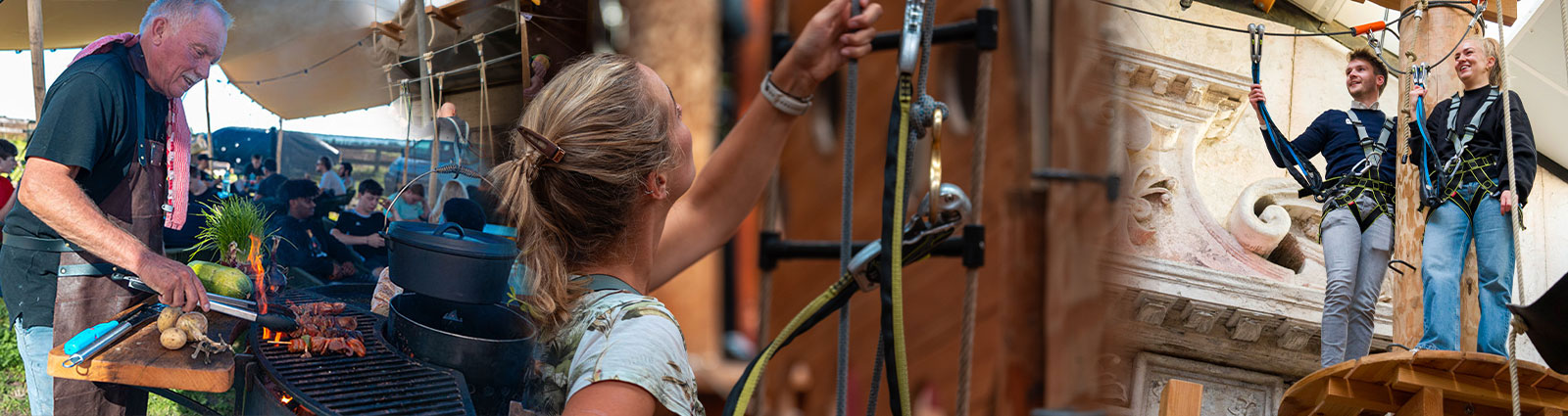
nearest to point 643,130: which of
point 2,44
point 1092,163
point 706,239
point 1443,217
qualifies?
point 706,239

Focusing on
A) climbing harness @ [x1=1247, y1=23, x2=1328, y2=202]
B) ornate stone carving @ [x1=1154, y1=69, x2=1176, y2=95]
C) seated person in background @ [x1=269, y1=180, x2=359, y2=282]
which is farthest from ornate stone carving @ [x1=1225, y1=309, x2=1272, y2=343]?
seated person in background @ [x1=269, y1=180, x2=359, y2=282]

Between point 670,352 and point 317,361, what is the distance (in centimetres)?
54

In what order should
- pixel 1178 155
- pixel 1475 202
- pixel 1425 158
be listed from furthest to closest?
pixel 1178 155 < pixel 1425 158 < pixel 1475 202

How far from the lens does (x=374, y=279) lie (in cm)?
149

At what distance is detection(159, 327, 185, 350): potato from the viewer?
133 cm

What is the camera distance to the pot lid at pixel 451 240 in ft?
4.85

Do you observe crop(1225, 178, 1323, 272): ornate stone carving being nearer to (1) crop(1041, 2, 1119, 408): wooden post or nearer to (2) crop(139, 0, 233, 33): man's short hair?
(1) crop(1041, 2, 1119, 408): wooden post

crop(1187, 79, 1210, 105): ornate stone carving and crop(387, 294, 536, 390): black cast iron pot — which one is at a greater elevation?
crop(1187, 79, 1210, 105): ornate stone carving

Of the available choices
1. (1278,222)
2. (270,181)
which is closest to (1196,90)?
(1278,222)

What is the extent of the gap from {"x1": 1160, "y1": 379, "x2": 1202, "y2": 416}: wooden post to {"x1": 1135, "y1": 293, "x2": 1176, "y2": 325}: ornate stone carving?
132cm

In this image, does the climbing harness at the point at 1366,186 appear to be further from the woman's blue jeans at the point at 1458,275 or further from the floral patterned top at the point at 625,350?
the floral patterned top at the point at 625,350

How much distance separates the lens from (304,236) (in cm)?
143

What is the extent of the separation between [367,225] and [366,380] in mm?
210

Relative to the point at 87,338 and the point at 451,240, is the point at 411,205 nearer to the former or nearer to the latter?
the point at 451,240
